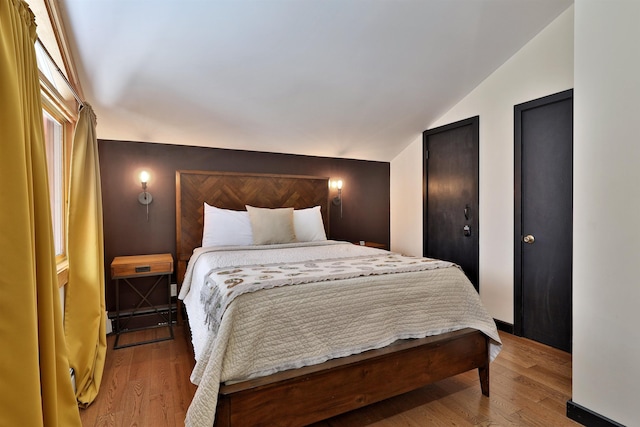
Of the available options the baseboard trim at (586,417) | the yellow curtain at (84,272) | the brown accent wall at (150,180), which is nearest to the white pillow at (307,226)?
the brown accent wall at (150,180)

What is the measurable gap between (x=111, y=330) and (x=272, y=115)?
2.59 metres

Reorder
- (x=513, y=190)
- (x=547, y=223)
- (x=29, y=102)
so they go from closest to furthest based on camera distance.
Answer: (x=29, y=102) < (x=547, y=223) < (x=513, y=190)

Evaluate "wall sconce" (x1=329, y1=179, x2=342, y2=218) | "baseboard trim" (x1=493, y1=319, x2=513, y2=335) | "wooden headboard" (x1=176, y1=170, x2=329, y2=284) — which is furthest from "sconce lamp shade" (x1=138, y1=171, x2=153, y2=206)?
"baseboard trim" (x1=493, y1=319, x2=513, y2=335)

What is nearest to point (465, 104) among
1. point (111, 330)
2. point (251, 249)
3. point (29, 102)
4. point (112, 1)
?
point (251, 249)

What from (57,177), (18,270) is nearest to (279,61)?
(57,177)

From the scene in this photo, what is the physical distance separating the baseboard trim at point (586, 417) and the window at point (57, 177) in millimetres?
3459

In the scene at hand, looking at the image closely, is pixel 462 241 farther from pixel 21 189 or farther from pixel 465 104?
pixel 21 189

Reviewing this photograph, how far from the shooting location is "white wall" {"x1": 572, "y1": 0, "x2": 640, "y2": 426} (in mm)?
1639

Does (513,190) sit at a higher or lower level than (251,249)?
higher

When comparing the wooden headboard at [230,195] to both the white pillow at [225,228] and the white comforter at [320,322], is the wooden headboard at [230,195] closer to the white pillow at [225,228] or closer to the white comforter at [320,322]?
the white pillow at [225,228]

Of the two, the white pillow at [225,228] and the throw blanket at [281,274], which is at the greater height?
the white pillow at [225,228]

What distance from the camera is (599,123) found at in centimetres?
178

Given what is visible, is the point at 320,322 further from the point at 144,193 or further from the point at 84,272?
the point at 144,193

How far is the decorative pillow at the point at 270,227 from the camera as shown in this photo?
323 centimetres
